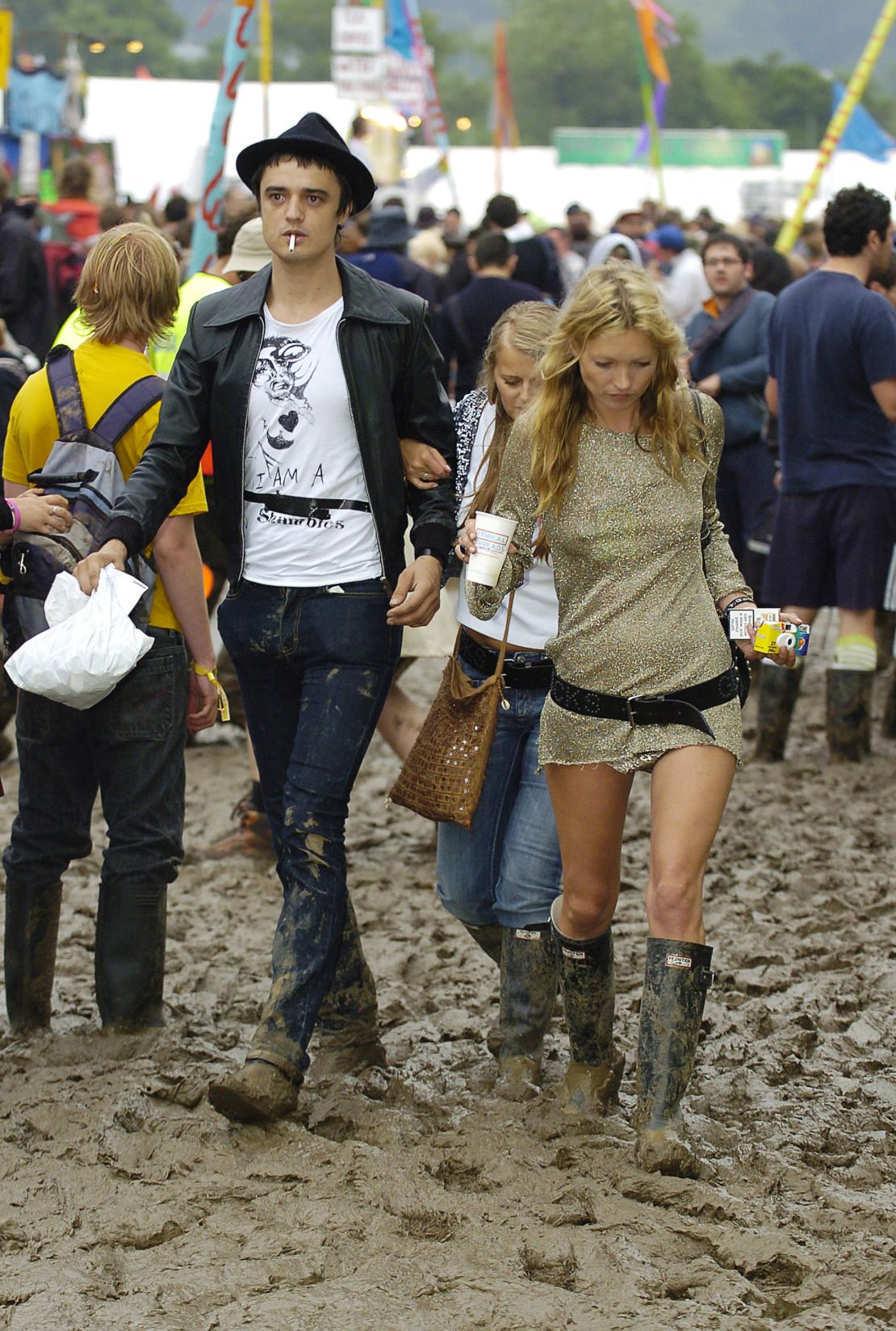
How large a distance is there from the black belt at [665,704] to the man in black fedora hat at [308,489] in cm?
47

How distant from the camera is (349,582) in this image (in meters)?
4.01

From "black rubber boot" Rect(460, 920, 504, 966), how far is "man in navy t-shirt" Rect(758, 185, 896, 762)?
3551 mm

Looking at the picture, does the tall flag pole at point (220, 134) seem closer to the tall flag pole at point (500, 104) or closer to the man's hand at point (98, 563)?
the man's hand at point (98, 563)

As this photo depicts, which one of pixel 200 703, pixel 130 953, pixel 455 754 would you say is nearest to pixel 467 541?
pixel 455 754

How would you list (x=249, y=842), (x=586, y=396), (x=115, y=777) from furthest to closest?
(x=249, y=842)
(x=115, y=777)
(x=586, y=396)

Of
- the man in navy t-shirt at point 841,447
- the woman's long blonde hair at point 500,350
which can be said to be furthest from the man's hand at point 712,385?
the woman's long blonde hair at point 500,350

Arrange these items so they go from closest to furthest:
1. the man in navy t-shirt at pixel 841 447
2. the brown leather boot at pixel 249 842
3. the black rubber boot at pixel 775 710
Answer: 1. the brown leather boot at pixel 249 842
2. the man in navy t-shirt at pixel 841 447
3. the black rubber boot at pixel 775 710

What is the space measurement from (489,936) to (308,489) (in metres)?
1.31

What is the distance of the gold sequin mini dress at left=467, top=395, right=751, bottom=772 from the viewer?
3.65 meters

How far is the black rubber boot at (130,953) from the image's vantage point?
4418 mm

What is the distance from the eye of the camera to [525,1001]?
14.0 feet

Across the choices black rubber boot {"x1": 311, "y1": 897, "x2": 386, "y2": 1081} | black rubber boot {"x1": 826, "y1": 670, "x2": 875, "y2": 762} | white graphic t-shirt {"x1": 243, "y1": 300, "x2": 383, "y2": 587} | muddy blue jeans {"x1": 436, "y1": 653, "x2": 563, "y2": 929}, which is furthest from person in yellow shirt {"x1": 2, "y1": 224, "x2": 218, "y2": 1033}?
black rubber boot {"x1": 826, "y1": 670, "x2": 875, "y2": 762}

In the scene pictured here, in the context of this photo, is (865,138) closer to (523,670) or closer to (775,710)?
(775,710)

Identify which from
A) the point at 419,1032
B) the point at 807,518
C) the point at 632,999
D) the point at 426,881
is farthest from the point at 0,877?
the point at 807,518
